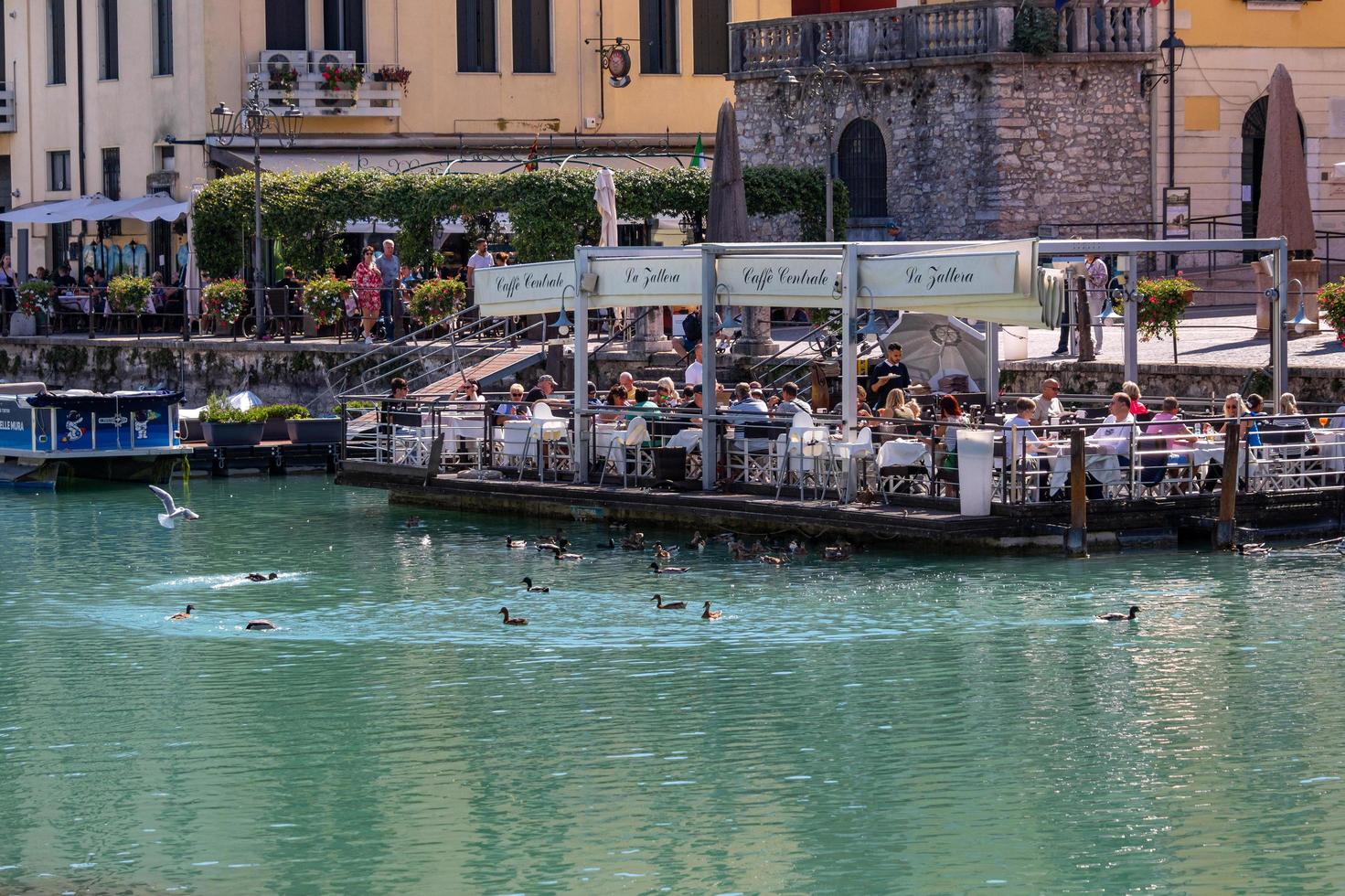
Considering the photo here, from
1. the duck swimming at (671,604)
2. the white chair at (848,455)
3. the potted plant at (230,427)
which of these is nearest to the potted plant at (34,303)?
the potted plant at (230,427)

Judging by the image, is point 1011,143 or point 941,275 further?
point 1011,143

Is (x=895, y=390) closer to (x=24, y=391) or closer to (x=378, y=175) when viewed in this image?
(x=24, y=391)

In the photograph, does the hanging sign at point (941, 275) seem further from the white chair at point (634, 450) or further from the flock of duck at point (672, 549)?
the white chair at point (634, 450)

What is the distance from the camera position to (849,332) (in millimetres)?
22062

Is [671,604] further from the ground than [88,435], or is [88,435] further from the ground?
[88,435]

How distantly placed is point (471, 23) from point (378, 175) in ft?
27.7

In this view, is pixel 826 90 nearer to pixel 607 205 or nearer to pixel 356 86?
pixel 607 205

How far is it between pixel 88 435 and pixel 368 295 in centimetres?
709

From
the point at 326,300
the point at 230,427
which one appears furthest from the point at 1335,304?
the point at 326,300

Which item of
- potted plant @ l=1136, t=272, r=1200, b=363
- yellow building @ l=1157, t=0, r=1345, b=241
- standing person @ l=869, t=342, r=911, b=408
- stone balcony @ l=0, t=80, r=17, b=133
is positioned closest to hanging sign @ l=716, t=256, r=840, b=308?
standing person @ l=869, t=342, r=911, b=408

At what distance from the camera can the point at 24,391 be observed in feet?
107

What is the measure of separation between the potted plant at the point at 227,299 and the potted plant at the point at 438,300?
14.1 feet

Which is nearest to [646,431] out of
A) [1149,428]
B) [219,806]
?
[1149,428]

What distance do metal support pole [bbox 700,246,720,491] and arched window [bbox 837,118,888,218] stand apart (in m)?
17.6
